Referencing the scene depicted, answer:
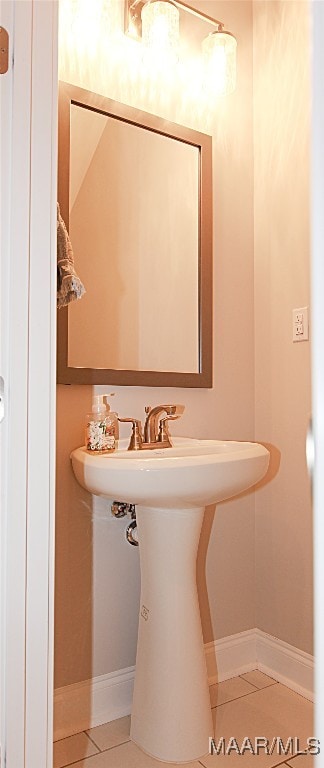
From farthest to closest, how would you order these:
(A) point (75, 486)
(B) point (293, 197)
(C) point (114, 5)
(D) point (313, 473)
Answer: (B) point (293, 197) → (C) point (114, 5) → (A) point (75, 486) → (D) point (313, 473)

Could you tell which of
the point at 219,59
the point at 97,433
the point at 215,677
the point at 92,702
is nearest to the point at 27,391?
the point at 97,433

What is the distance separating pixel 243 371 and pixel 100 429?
0.69 metres

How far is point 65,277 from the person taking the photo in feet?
4.29

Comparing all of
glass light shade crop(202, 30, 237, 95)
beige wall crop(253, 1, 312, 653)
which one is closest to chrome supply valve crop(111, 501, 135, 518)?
beige wall crop(253, 1, 312, 653)

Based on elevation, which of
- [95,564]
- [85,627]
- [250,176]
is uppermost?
[250,176]

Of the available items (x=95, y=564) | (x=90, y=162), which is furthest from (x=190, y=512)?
(x=90, y=162)

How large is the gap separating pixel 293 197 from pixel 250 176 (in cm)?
25

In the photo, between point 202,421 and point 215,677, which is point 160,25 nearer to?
point 202,421

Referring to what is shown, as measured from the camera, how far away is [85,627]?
1663 millimetres

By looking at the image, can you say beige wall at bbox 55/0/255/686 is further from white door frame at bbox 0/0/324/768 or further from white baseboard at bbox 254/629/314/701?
white door frame at bbox 0/0/324/768

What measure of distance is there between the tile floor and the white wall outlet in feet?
3.75

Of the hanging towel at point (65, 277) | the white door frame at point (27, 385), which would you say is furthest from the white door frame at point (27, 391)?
the hanging towel at point (65, 277)

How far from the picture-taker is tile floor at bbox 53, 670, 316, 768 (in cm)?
148

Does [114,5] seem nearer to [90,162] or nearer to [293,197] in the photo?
[90,162]
